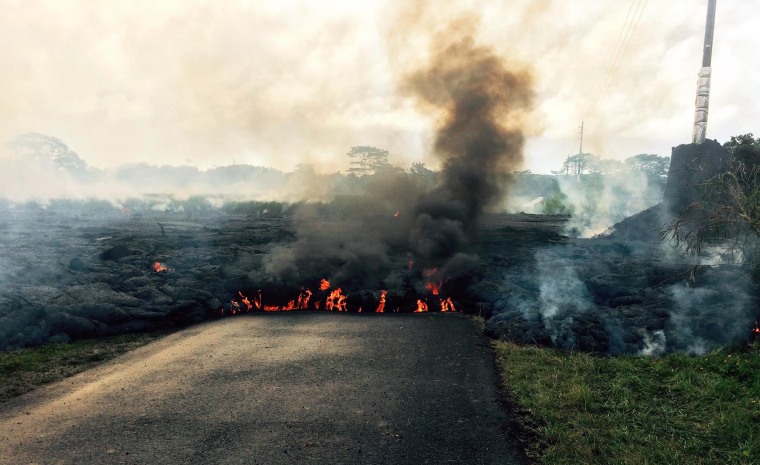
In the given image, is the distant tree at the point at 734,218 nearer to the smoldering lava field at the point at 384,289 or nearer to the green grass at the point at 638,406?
the smoldering lava field at the point at 384,289

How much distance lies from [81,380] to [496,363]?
1056cm

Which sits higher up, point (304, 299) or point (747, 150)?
point (747, 150)

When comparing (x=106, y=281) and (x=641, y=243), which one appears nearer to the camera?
(x=106, y=281)

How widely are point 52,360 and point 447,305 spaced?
45.8 feet

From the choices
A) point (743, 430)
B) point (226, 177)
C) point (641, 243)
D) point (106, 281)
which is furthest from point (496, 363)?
point (226, 177)

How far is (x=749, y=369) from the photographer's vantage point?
10242mm

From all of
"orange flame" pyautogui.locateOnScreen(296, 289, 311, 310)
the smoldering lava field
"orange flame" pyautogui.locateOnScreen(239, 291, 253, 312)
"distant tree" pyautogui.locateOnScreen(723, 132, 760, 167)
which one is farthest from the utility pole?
"orange flame" pyautogui.locateOnScreen(239, 291, 253, 312)

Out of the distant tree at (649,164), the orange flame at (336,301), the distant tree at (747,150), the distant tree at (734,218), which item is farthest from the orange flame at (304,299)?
the distant tree at (649,164)

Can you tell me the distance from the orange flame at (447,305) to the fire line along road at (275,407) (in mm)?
4677

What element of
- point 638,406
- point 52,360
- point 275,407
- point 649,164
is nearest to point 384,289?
point 275,407

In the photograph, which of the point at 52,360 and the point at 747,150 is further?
the point at 747,150

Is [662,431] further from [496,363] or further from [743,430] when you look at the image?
[496,363]

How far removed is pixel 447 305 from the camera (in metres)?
19.6

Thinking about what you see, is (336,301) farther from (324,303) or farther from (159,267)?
(159,267)
